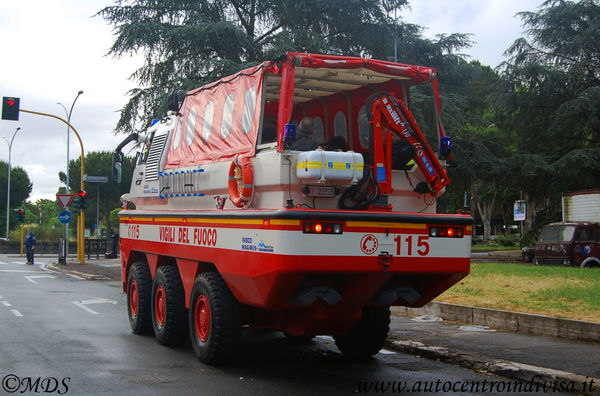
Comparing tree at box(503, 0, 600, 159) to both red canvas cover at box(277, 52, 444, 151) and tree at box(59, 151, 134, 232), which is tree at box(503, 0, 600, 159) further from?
tree at box(59, 151, 134, 232)

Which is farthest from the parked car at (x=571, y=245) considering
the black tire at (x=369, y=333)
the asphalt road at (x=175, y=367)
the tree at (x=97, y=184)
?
the tree at (x=97, y=184)

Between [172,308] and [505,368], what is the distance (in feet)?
12.6

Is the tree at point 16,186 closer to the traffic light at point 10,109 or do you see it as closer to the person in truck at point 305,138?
the traffic light at point 10,109

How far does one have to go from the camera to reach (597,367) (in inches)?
286

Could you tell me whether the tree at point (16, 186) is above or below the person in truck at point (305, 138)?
above

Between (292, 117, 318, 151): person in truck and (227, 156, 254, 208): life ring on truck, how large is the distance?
0.51 m

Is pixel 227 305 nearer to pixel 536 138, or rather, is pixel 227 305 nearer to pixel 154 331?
pixel 154 331

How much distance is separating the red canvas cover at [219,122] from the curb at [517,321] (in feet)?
16.1

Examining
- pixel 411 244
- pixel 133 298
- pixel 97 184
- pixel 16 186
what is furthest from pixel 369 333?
pixel 16 186

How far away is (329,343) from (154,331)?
2.30 metres

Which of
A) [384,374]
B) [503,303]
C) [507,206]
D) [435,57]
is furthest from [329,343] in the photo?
[507,206]

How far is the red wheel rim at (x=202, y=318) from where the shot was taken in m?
7.52

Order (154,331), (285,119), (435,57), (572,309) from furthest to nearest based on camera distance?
(435,57) → (572,309) → (154,331) → (285,119)

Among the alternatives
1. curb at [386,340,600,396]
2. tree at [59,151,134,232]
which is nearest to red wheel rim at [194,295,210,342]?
curb at [386,340,600,396]
